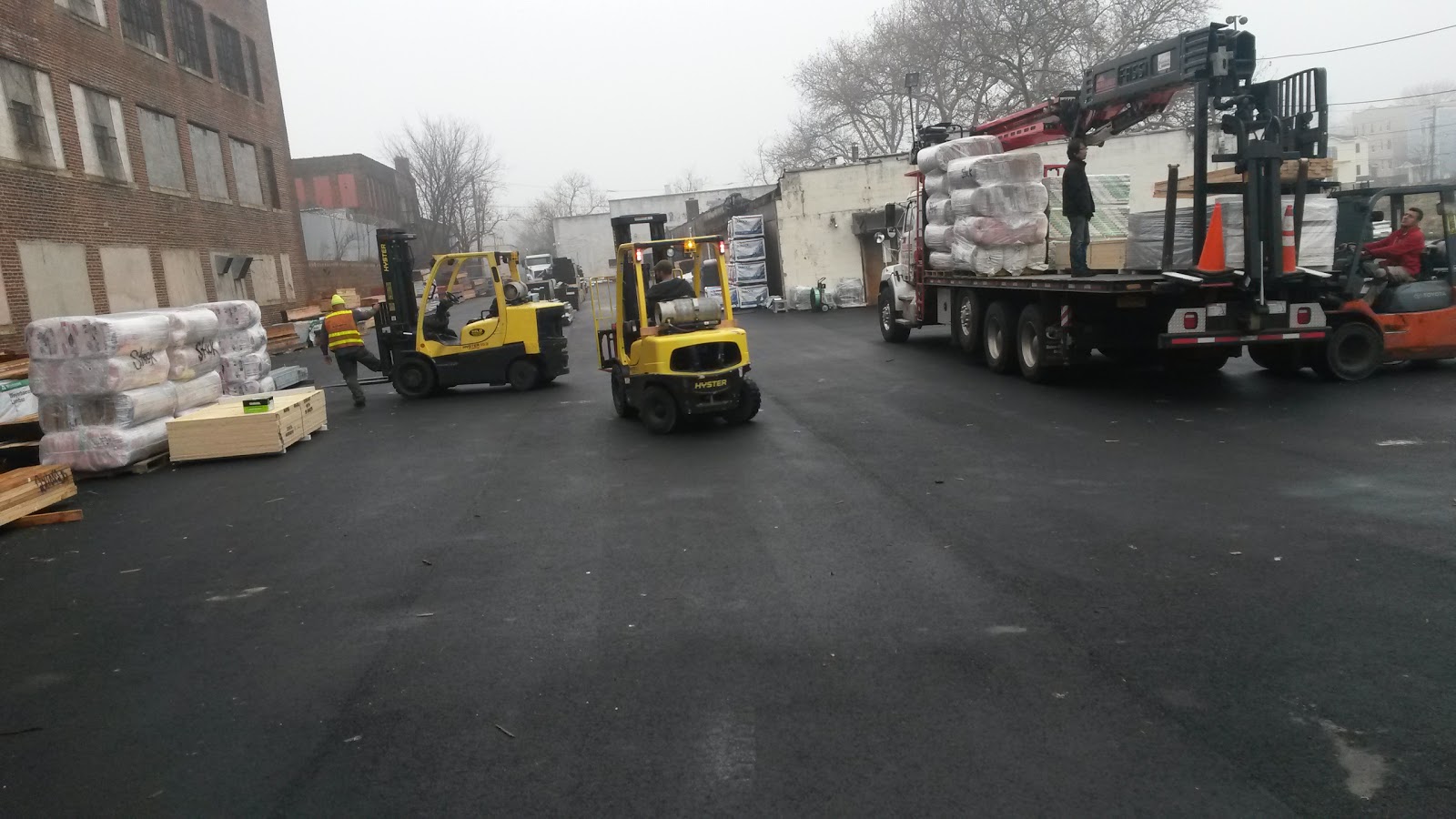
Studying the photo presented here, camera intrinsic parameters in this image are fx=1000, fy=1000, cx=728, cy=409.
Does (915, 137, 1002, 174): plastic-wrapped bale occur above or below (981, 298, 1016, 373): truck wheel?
above

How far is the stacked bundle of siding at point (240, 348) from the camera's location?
1437 cm

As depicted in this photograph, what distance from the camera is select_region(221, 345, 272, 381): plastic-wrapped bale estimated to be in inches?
566

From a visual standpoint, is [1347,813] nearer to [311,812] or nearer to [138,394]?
[311,812]

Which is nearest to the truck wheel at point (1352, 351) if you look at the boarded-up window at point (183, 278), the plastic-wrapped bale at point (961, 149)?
the plastic-wrapped bale at point (961, 149)

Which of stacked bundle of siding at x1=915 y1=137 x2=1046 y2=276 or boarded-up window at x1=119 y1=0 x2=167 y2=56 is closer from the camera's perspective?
stacked bundle of siding at x1=915 y1=137 x2=1046 y2=276

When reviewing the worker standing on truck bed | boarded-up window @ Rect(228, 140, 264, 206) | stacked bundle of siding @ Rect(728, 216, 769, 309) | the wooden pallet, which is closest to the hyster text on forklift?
the worker standing on truck bed

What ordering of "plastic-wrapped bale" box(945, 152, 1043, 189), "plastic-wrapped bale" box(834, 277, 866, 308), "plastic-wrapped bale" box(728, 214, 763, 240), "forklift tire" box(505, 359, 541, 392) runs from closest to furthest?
"plastic-wrapped bale" box(945, 152, 1043, 189) < "forklift tire" box(505, 359, 541, 392) < "plastic-wrapped bale" box(834, 277, 866, 308) < "plastic-wrapped bale" box(728, 214, 763, 240)

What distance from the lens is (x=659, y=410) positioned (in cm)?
1140

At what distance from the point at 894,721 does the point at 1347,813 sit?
5.09ft

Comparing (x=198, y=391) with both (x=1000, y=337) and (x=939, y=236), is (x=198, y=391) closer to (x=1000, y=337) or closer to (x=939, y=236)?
(x=1000, y=337)

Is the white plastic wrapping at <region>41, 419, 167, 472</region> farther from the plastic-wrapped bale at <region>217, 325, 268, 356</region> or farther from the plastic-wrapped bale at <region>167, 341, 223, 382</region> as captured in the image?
the plastic-wrapped bale at <region>217, 325, 268, 356</region>

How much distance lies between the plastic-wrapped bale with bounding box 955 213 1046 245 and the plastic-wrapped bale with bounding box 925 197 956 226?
966mm

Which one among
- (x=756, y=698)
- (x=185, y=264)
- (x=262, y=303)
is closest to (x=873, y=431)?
(x=756, y=698)

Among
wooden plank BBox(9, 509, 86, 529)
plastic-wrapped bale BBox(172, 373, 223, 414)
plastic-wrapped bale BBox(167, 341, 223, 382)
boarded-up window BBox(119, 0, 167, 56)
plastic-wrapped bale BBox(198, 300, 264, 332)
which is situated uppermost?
boarded-up window BBox(119, 0, 167, 56)
